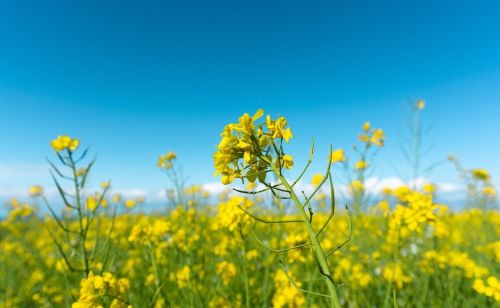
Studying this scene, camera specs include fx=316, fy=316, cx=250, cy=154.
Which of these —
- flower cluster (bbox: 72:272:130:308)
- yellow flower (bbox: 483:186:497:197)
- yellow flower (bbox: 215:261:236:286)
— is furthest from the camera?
yellow flower (bbox: 483:186:497:197)

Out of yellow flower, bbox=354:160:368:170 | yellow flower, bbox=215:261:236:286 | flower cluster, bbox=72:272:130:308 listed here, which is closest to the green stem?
flower cluster, bbox=72:272:130:308

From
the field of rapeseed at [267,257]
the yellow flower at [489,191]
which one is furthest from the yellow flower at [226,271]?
the yellow flower at [489,191]

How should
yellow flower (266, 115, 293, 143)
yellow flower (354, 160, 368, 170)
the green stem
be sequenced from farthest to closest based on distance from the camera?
yellow flower (354, 160, 368, 170)
yellow flower (266, 115, 293, 143)
the green stem

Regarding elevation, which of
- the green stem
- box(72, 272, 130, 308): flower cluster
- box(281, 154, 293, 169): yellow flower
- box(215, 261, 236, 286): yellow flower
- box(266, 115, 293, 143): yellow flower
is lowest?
box(215, 261, 236, 286): yellow flower

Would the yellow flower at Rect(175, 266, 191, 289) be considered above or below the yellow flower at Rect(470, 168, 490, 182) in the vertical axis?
below

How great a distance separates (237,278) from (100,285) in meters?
1.97

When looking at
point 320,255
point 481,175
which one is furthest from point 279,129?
point 481,175

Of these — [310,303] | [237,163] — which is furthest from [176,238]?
[237,163]

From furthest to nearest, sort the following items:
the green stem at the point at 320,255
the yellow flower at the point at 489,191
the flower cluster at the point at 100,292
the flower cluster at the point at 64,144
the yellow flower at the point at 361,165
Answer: the yellow flower at the point at 489,191
the yellow flower at the point at 361,165
the flower cluster at the point at 64,144
the flower cluster at the point at 100,292
the green stem at the point at 320,255

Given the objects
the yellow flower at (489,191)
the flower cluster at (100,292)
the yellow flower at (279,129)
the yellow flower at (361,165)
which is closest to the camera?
the yellow flower at (279,129)

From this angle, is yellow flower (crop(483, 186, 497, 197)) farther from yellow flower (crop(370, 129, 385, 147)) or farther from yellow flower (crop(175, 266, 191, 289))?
yellow flower (crop(175, 266, 191, 289))

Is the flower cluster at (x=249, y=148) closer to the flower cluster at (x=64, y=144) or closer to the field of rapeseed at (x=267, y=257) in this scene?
the field of rapeseed at (x=267, y=257)

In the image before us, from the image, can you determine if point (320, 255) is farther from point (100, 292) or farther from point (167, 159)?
point (167, 159)

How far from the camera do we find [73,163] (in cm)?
272
